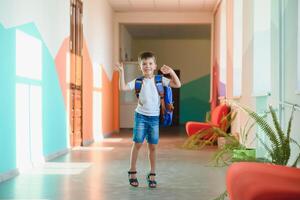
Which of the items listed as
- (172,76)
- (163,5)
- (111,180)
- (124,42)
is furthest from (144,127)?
(124,42)

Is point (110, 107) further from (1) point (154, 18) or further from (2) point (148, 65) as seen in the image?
(2) point (148, 65)

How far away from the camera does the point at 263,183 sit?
215 centimetres

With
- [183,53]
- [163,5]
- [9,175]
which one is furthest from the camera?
[183,53]

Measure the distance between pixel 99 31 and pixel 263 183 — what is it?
810cm

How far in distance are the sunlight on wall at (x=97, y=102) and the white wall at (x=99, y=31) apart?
0.21m

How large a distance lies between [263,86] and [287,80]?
180 centimetres

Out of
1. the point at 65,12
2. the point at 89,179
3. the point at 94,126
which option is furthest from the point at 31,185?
the point at 94,126

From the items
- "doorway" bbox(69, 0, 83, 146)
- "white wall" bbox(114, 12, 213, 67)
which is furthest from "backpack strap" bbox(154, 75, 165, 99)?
"white wall" bbox(114, 12, 213, 67)

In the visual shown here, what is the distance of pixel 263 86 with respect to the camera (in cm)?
573

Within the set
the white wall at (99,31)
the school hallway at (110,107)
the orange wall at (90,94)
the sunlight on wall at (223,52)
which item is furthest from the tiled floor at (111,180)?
the sunlight on wall at (223,52)

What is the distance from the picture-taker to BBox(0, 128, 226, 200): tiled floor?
3.71 metres

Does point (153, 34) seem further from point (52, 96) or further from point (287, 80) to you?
point (287, 80)

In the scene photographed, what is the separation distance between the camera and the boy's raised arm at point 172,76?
4.02 metres

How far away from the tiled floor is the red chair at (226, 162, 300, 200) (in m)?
1.14
